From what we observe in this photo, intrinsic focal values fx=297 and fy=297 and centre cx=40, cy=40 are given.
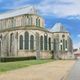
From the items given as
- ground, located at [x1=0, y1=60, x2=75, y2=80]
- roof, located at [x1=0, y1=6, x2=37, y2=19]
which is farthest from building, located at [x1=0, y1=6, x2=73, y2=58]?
ground, located at [x1=0, y1=60, x2=75, y2=80]

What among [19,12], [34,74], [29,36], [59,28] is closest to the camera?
[34,74]

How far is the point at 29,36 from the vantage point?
10394 centimetres

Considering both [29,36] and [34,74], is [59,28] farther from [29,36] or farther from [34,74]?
[34,74]

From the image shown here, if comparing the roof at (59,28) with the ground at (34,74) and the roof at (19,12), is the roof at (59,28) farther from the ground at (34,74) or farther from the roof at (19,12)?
the ground at (34,74)

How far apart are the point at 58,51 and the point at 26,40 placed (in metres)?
15.2

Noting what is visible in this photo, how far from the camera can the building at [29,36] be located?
103250mm

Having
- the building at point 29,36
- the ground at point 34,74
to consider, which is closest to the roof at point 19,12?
the building at point 29,36

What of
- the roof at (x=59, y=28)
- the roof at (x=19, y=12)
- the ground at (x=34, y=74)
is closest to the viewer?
the ground at (x=34, y=74)

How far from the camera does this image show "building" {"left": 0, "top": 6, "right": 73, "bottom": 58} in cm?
10325

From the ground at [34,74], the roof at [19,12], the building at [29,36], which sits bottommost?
the ground at [34,74]

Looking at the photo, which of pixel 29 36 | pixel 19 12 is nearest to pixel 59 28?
pixel 19 12

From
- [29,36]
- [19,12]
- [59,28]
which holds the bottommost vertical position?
[29,36]

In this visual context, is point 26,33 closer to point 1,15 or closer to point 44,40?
point 44,40

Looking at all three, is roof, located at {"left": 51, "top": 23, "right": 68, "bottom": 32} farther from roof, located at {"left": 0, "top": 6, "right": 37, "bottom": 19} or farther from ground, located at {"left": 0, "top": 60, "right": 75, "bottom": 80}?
ground, located at {"left": 0, "top": 60, "right": 75, "bottom": 80}
